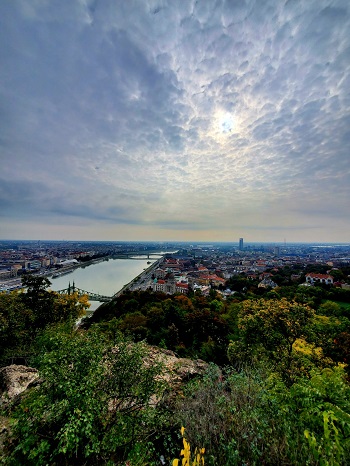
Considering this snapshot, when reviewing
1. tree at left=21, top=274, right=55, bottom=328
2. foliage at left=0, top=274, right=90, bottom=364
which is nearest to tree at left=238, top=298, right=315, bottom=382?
foliage at left=0, top=274, right=90, bottom=364

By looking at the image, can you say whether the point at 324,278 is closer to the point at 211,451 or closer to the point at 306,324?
the point at 306,324

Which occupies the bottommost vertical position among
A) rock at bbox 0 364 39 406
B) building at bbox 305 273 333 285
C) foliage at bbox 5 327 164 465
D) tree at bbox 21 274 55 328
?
building at bbox 305 273 333 285

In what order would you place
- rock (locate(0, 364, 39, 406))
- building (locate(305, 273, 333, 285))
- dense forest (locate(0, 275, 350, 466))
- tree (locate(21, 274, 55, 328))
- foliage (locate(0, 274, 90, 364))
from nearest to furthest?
dense forest (locate(0, 275, 350, 466)) < rock (locate(0, 364, 39, 406)) < foliage (locate(0, 274, 90, 364)) < tree (locate(21, 274, 55, 328)) < building (locate(305, 273, 333, 285))

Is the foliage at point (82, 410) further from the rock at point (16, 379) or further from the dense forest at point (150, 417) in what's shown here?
the rock at point (16, 379)

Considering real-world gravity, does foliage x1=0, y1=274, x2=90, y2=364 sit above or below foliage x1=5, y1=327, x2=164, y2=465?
below

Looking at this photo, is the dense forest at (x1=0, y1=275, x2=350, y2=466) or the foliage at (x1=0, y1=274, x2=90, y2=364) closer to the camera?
the dense forest at (x1=0, y1=275, x2=350, y2=466)

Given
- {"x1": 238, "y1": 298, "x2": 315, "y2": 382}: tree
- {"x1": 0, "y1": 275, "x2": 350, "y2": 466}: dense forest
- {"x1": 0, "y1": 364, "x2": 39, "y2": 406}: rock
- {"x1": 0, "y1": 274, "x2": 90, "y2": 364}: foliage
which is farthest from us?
{"x1": 0, "y1": 274, "x2": 90, "y2": 364}: foliage

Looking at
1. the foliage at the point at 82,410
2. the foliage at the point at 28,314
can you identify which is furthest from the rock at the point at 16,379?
the foliage at the point at 82,410

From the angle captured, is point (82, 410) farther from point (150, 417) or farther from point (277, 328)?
point (277, 328)

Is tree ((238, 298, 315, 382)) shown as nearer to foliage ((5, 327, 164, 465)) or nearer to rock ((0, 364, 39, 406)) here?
foliage ((5, 327, 164, 465))
